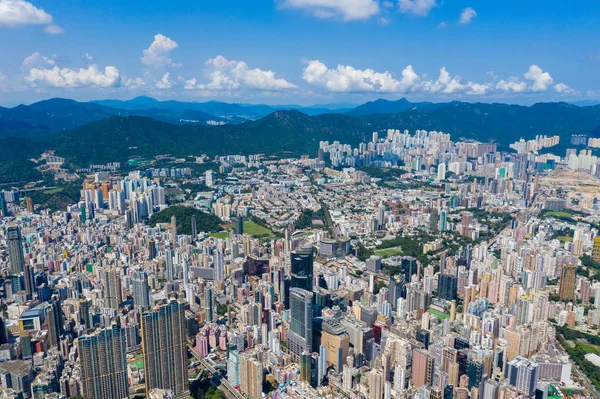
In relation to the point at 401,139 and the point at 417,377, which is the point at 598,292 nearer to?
the point at 417,377

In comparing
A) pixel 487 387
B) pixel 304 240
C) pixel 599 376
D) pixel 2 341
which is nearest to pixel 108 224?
pixel 304 240

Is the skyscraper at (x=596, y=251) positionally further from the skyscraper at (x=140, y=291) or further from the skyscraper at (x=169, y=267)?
the skyscraper at (x=140, y=291)

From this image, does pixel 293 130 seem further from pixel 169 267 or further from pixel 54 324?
pixel 54 324

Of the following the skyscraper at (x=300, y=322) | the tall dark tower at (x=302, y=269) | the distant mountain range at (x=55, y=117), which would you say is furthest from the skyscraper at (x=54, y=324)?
the distant mountain range at (x=55, y=117)

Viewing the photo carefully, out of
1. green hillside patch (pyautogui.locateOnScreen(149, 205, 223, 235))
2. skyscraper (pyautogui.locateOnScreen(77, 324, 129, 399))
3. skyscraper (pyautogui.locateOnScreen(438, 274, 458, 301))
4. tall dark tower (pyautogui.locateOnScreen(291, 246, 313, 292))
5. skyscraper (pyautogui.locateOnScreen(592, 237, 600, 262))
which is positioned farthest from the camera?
green hillside patch (pyautogui.locateOnScreen(149, 205, 223, 235))

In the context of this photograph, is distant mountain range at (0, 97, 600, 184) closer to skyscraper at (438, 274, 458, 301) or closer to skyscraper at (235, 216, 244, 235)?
skyscraper at (235, 216, 244, 235)

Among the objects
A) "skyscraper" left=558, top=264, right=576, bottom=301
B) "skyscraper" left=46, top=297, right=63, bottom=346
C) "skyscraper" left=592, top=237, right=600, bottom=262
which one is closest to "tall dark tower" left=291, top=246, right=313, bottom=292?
"skyscraper" left=46, top=297, right=63, bottom=346
